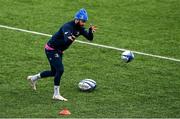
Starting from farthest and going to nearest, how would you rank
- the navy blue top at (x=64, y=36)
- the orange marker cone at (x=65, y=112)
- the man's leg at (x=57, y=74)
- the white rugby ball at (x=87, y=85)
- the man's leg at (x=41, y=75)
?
the white rugby ball at (x=87, y=85), the man's leg at (x=41, y=75), the man's leg at (x=57, y=74), the navy blue top at (x=64, y=36), the orange marker cone at (x=65, y=112)

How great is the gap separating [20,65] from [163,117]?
5492 millimetres

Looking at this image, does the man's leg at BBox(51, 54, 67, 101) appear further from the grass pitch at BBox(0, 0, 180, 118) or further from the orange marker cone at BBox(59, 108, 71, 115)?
the orange marker cone at BBox(59, 108, 71, 115)

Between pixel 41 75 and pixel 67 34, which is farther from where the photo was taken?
pixel 41 75

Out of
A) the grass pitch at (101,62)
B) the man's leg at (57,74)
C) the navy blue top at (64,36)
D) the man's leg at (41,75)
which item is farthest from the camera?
the man's leg at (41,75)

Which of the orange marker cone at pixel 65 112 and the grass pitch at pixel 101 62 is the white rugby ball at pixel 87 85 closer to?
the grass pitch at pixel 101 62

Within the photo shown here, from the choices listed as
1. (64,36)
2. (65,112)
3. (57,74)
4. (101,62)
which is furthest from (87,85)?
(101,62)

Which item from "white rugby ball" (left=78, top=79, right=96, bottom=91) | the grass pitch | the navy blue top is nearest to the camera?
the grass pitch

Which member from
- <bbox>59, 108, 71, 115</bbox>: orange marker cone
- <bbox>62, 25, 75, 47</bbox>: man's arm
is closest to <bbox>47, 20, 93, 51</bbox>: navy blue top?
<bbox>62, 25, 75, 47</bbox>: man's arm

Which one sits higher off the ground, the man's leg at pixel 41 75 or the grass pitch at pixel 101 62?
the man's leg at pixel 41 75

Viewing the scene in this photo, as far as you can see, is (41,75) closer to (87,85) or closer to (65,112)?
(87,85)

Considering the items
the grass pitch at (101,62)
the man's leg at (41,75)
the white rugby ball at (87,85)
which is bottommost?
the grass pitch at (101,62)

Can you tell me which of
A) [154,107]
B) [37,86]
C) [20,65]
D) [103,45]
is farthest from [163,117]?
[103,45]

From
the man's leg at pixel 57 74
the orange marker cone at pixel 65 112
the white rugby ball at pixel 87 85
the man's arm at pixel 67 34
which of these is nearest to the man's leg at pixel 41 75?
the man's leg at pixel 57 74

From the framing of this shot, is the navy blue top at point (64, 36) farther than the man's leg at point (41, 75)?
No
